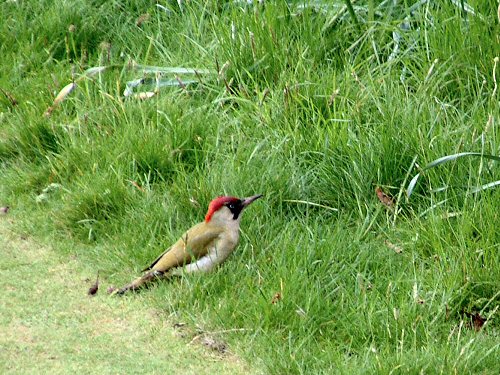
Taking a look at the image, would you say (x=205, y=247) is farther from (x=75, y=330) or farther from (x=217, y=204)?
(x=75, y=330)

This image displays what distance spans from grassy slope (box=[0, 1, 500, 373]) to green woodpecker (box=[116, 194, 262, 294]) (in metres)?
0.08

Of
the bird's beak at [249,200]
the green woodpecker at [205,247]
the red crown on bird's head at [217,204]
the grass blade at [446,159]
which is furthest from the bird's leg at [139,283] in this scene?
the grass blade at [446,159]

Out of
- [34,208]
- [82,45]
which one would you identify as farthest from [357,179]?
[82,45]

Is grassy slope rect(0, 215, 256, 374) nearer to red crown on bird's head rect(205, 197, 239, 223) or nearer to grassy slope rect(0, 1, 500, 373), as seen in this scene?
grassy slope rect(0, 1, 500, 373)

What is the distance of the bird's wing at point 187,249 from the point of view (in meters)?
5.37

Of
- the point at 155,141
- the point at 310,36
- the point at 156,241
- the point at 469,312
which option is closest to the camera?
the point at 469,312

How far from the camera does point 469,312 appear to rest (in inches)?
195

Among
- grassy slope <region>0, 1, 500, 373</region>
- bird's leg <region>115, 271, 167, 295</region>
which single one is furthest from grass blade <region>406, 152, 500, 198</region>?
bird's leg <region>115, 271, 167, 295</region>

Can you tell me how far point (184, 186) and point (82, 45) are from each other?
7.16ft

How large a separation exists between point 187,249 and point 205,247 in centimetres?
9

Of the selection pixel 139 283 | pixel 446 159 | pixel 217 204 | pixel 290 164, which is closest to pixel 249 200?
pixel 217 204

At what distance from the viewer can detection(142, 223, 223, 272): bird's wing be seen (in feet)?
17.6

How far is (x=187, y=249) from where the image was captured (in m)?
5.38

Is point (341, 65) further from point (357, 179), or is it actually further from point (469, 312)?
point (469, 312)
